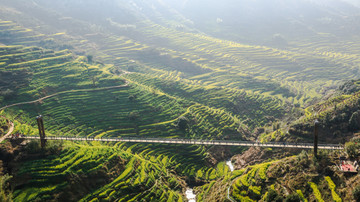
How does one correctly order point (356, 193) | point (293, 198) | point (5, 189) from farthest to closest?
point (5, 189) → point (293, 198) → point (356, 193)

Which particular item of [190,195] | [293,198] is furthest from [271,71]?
[293,198]

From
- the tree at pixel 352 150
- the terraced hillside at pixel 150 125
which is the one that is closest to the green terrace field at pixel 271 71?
the terraced hillside at pixel 150 125

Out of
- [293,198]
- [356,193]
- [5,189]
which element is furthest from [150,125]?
[356,193]

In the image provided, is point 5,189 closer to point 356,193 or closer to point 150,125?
point 150,125

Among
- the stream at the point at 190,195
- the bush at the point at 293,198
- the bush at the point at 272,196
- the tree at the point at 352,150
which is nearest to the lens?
the bush at the point at 293,198

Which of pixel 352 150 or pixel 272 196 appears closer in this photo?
pixel 272 196

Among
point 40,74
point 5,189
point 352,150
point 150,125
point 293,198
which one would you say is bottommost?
point 150,125

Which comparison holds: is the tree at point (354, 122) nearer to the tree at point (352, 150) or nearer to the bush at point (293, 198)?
the tree at point (352, 150)

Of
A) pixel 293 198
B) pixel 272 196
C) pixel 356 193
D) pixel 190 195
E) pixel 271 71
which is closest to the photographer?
pixel 356 193

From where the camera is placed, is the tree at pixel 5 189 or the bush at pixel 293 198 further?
the bush at pixel 293 198

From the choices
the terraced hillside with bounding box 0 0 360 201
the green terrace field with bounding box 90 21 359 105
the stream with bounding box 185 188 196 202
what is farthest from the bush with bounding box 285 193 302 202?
the green terrace field with bounding box 90 21 359 105

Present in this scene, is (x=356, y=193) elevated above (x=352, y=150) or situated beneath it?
situated beneath

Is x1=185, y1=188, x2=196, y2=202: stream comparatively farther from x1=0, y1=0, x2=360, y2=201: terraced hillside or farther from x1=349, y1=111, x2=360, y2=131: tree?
x1=349, y1=111, x2=360, y2=131: tree

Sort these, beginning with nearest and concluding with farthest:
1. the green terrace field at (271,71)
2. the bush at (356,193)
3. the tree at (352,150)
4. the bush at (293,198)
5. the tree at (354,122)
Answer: the bush at (356,193), the bush at (293,198), the tree at (352,150), the tree at (354,122), the green terrace field at (271,71)
